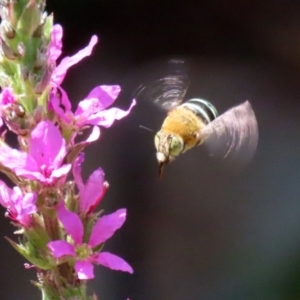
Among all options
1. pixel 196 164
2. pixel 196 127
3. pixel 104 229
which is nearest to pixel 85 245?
pixel 104 229

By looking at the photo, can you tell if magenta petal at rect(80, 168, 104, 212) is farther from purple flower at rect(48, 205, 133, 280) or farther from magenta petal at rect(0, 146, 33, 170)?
magenta petal at rect(0, 146, 33, 170)

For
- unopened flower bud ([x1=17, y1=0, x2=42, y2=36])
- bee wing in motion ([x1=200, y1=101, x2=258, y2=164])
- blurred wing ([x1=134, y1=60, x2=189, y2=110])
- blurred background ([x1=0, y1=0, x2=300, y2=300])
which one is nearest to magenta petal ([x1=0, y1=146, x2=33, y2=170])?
unopened flower bud ([x1=17, y1=0, x2=42, y2=36])

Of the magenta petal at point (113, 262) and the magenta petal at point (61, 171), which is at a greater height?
the magenta petal at point (61, 171)

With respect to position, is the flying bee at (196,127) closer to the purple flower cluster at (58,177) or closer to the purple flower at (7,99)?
the purple flower cluster at (58,177)

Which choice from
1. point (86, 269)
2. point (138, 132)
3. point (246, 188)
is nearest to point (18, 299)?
point (138, 132)

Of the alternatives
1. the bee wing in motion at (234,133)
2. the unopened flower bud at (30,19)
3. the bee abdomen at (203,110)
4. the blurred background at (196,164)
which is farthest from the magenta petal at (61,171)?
the blurred background at (196,164)

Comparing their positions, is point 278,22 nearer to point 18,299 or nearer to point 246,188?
point 246,188
